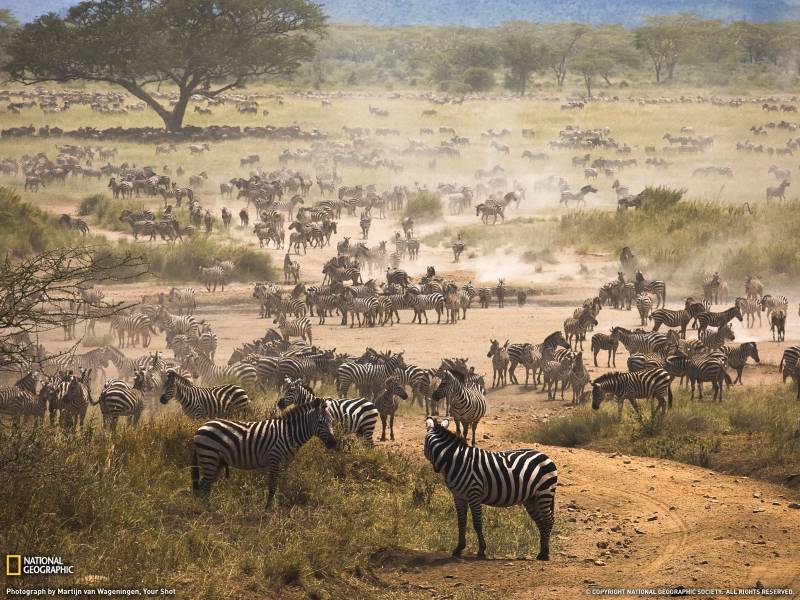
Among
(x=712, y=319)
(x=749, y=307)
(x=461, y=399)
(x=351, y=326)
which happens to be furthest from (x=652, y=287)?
(x=461, y=399)

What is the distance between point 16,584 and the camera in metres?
8.02

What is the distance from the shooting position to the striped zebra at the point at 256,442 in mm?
10977

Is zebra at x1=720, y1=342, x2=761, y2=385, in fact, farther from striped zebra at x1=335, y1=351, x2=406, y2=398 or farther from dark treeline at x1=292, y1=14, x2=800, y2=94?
dark treeline at x1=292, y1=14, x2=800, y2=94

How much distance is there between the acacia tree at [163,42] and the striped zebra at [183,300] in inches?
1431

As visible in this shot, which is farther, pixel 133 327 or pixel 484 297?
pixel 484 297

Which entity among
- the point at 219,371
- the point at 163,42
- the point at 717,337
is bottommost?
the point at 219,371

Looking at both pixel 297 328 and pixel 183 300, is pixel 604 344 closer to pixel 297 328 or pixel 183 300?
pixel 297 328

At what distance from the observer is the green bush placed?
42431 millimetres

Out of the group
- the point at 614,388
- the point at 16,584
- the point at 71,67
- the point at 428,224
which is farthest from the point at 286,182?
the point at 16,584

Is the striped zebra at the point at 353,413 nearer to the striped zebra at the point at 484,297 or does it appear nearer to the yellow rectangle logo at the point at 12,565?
the yellow rectangle logo at the point at 12,565

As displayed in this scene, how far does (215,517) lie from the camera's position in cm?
1059

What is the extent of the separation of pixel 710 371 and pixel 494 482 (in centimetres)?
947

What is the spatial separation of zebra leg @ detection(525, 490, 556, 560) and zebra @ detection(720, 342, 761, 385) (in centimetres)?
1148

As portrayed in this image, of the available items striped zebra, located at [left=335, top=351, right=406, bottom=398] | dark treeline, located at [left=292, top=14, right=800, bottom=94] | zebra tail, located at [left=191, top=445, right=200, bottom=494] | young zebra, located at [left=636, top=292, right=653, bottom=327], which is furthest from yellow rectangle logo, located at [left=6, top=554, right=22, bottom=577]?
dark treeline, located at [left=292, top=14, right=800, bottom=94]
